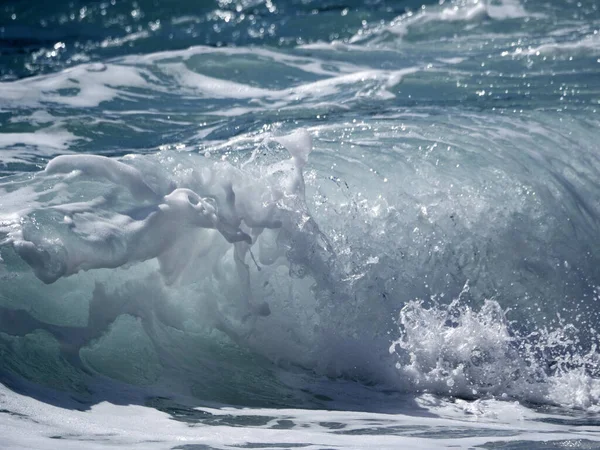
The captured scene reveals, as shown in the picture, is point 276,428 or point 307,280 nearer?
point 276,428

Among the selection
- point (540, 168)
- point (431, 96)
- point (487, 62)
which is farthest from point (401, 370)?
point (487, 62)

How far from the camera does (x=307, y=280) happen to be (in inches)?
171

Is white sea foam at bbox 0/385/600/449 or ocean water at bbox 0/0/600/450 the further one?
ocean water at bbox 0/0/600/450

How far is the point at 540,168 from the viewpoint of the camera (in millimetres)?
5324

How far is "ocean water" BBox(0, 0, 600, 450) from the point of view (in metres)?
3.50

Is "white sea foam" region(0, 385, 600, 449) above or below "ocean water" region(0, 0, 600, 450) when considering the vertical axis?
below

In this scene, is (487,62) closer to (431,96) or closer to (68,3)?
(431,96)

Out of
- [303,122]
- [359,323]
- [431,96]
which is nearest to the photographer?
[359,323]

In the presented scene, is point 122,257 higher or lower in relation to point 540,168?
lower

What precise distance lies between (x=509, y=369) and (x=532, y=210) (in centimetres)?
124

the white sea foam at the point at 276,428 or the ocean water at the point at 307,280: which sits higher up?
the ocean water at the point at 307,280

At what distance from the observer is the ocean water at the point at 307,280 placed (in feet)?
11.5

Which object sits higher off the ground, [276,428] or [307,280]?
[307,280]

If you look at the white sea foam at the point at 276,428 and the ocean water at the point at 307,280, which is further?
the ocean water at the point at 307,280
